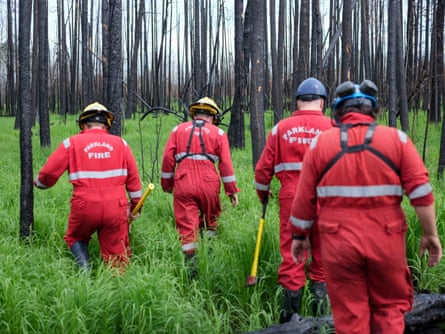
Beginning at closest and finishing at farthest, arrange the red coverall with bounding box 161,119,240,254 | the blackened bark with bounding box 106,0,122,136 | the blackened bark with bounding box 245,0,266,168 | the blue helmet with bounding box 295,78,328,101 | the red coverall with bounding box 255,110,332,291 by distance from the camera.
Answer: the red coverall with bounding box 255,110,332,291 → the blue helmet with bounding box 295,78,328,101 → the red coverall with bounding box 161,119,240,254 → the blackened bark with bounding box 106,0,122,136 → the blackened bark with bounding box 245,0,266,168

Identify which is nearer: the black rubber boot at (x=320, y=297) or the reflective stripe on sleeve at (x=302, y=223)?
the reflective stripe on sleeve at (x=302, y=223)

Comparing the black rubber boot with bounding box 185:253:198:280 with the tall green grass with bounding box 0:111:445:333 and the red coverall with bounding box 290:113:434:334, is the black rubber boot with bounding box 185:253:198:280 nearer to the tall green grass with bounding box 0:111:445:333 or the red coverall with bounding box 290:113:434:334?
the tall green grass with bounding box 0:111:445:333

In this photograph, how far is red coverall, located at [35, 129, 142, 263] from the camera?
165 inches

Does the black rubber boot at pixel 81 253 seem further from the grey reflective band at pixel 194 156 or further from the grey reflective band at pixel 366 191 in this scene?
the grey reflective band at pixel 366 191

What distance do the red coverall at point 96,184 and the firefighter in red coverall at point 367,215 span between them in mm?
2213

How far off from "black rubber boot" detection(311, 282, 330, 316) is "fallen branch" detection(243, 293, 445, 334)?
433 millimetres

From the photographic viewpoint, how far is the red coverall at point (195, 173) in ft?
15.8

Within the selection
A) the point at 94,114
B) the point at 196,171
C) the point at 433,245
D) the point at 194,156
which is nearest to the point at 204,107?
the point at 194,156

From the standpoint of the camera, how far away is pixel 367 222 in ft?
8.02

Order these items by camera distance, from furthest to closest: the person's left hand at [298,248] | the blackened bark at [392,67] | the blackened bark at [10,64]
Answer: the blackened bark at [10,64], the blackened bark at [392,67], the person's left hand at [298,248]

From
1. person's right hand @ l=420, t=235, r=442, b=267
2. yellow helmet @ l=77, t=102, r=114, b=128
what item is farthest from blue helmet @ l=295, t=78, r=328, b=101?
yellow helmet @ l=77, t=102, r=114, b=128

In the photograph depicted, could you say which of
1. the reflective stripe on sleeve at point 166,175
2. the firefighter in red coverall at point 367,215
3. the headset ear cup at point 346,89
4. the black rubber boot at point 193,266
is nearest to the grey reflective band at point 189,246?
the black rubber boot at point 193,266

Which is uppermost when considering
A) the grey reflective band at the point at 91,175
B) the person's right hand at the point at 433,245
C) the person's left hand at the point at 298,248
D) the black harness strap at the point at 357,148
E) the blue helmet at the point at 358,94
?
the blue helmet at the point at 358,94

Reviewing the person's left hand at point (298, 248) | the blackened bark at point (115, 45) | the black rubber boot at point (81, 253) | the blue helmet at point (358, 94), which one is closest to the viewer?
the blue helmet at point (358, 94)
